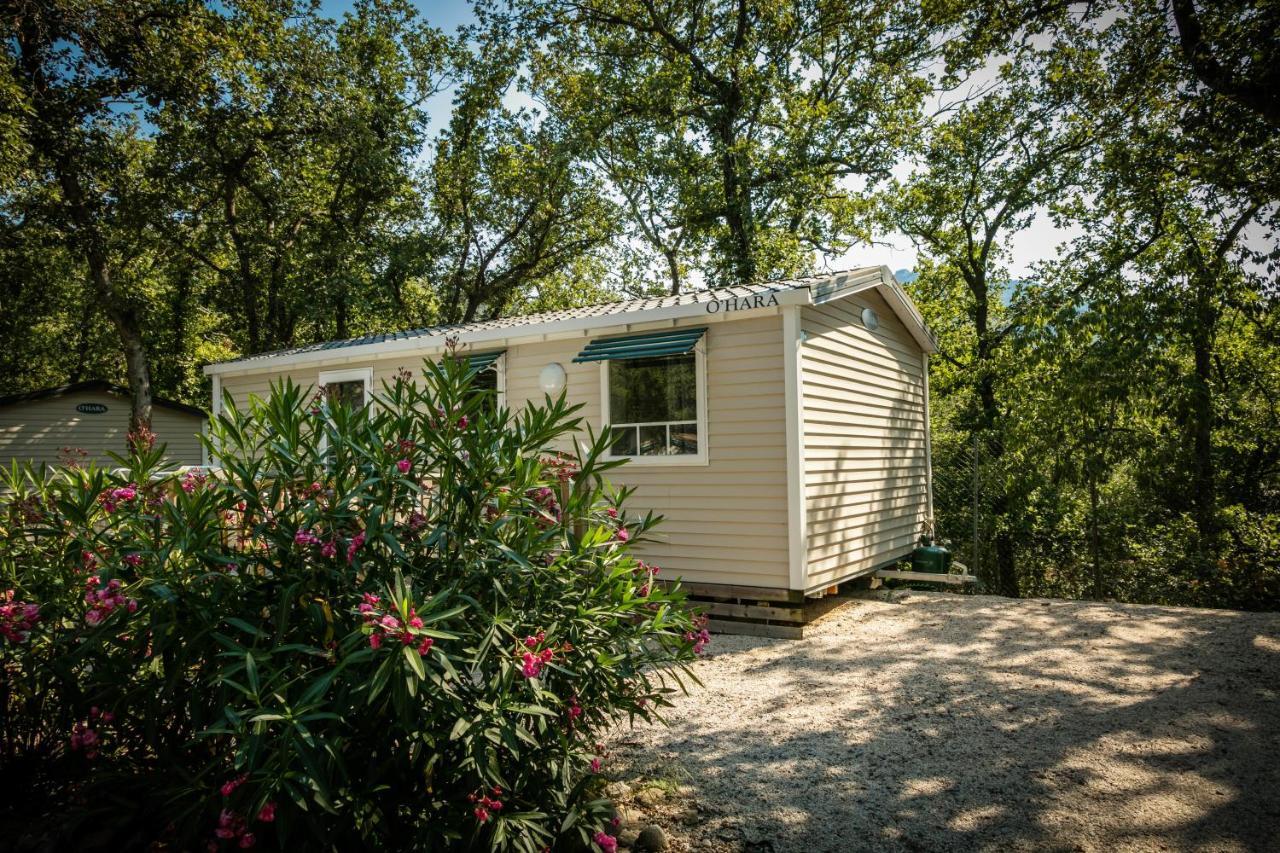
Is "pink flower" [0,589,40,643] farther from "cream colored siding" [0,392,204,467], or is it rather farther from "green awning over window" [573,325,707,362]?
"cream colored siding" [0,392,204,467]

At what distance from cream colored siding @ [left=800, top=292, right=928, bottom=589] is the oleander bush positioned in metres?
3.80

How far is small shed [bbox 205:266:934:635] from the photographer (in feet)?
19.1

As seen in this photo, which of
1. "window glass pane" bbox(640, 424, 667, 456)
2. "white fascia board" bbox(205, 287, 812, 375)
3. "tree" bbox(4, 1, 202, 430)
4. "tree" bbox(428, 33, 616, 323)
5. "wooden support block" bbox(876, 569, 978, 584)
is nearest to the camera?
"white fascia board" bbox(205, 287, 812, 375)

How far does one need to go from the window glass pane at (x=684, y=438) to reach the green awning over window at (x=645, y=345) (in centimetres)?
70

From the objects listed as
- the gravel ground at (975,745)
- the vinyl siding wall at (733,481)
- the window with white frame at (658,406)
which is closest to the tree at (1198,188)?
the gravel ground at (975,745)

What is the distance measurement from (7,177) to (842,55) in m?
14.6

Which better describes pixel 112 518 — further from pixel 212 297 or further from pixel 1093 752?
pixel 212 297

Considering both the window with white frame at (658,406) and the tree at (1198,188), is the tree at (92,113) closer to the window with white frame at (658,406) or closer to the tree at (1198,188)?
the window with white frame at (658,406)

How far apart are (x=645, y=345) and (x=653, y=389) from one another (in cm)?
47

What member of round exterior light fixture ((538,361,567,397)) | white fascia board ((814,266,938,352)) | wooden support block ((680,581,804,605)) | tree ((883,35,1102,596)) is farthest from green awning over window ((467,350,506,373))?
tree ((883,35,1102,596))

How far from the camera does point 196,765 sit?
2379 millimetres

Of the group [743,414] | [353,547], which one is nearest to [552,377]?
[743,414]

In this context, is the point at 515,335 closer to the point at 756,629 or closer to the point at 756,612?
the point at 756,612

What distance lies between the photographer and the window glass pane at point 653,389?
6348 millimetres
